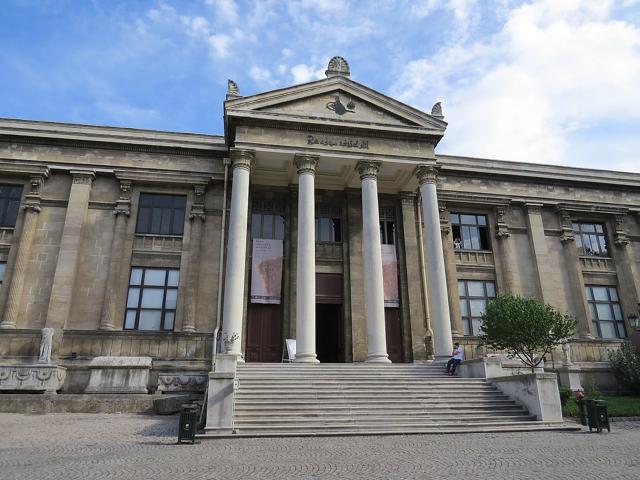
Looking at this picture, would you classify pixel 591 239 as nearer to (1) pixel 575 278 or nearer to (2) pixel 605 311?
(1) pixel 575 278

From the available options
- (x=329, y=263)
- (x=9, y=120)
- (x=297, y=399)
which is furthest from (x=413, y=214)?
(x=9, y=120)

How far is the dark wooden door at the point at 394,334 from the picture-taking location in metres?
24.6

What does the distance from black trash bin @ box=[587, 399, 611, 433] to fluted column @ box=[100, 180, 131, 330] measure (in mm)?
19822

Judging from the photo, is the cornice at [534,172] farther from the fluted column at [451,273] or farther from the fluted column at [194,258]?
the fluted column at [194,258]

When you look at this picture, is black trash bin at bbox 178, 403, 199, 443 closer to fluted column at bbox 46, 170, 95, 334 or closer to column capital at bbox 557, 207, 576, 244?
fluted column at bbox 46, 170, 95, 334

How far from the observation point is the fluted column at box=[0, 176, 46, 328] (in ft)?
70.7

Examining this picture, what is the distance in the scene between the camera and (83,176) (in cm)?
2427

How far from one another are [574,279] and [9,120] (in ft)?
107

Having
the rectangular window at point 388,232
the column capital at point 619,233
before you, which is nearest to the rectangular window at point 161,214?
the rectangular window at point 388,232

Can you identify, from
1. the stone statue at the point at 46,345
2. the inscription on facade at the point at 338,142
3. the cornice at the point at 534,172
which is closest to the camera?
the stone statue at the point at 46,345

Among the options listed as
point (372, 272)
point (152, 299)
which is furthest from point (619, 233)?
point (152, 299)

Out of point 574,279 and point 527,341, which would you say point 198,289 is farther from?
point 574,279

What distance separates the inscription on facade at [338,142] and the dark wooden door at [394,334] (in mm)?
8893

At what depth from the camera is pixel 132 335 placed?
22.2m
